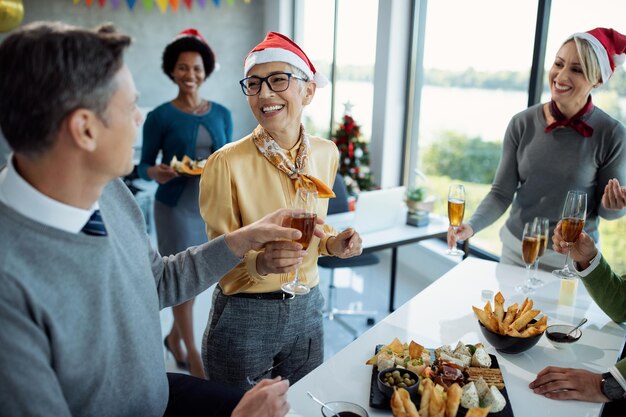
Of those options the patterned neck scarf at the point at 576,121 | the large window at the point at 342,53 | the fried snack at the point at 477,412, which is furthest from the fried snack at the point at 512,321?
the large window at the point at 342,53

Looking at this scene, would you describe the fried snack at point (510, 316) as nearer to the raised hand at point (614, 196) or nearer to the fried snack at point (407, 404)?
the fried snack at point (407, 404)

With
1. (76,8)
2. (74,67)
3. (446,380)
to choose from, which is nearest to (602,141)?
(446,380)

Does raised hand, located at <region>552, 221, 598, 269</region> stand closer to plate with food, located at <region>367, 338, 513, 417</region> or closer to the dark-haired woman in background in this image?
plate with food, located at <region>367, 338, 513, 417</region>

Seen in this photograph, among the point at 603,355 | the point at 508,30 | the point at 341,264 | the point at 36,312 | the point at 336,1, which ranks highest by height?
the point at 336,1

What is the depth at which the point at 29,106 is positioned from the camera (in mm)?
948

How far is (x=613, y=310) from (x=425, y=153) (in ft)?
9.88

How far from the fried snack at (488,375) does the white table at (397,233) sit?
63.8 inches

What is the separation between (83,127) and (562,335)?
1.46 meters

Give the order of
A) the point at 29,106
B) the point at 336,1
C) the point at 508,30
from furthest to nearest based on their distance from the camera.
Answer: the point at 336,1
the point at 508,30
the point at 29,106

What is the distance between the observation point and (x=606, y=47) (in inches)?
88.0

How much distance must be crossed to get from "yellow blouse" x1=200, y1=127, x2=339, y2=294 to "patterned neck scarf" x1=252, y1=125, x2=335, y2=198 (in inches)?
0.8

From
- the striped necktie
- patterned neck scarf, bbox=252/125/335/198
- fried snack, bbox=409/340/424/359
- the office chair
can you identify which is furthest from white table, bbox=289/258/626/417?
the office chair

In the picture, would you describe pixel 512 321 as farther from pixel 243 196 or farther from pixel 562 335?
pixel 243 196

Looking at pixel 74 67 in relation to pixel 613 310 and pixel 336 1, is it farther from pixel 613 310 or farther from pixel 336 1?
pixel 336 1
